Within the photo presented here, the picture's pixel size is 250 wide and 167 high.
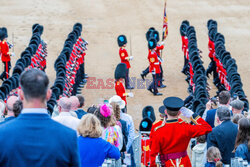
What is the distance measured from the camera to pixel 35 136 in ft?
8.30

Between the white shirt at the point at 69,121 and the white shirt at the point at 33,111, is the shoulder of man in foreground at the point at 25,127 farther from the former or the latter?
the white shirt at the point at 69,121

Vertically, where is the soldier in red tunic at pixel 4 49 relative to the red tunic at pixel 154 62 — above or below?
above

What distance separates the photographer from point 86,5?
18062mm

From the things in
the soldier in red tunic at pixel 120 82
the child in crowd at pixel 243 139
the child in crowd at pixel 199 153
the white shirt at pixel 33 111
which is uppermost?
the soldier in red tunic at pixel 120 82

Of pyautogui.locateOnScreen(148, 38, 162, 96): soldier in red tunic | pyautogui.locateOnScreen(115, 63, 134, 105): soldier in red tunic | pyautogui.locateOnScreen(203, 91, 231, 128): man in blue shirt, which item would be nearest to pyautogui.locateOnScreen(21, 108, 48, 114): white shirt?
pyautogui.locateOnScreen(203, 91, 231, 128): man in blue shirt

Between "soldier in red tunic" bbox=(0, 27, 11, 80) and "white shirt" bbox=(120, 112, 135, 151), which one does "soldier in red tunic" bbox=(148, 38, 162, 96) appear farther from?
"white shirt" bbox=(120, 112, 135, 151)

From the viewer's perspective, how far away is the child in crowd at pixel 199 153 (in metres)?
5.16

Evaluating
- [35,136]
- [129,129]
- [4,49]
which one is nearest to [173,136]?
[129,129]

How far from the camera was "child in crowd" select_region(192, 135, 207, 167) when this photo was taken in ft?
16.9

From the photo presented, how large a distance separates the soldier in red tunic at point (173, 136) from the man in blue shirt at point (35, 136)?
4.97 ft

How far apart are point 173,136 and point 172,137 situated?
11 millimetres

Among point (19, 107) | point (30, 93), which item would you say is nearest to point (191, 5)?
point (19, 107)

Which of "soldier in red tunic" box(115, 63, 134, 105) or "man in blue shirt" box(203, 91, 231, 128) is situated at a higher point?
"soldier in red tunic" box(115, 63, 134, 105)

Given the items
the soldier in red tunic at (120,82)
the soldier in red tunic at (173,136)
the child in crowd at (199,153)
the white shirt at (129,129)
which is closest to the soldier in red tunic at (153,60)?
the soldier in red tunic at (120,82)
